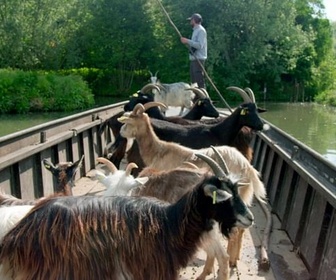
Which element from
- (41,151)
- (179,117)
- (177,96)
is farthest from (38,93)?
(41,151)

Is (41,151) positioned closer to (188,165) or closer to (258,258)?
(188,165)

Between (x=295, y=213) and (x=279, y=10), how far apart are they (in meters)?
25.8

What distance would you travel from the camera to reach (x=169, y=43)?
31312 millimetres

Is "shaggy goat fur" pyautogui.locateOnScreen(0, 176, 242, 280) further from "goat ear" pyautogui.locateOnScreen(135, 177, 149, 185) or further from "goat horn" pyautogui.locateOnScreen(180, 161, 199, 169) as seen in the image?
"goat horn" pyautogui.locateOnScreen(180, 161, 199, 169)

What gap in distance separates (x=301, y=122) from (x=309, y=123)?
0.42m

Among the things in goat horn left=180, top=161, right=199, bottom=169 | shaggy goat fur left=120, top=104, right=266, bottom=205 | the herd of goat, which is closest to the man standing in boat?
shaggy goat fur left=120, top=104, right=266, bottom=205

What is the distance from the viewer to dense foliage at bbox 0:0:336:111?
28734mm

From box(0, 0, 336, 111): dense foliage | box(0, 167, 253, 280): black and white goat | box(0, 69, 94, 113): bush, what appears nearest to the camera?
box(0, 167, 253, 280): black and white goat

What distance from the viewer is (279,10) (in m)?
28.8

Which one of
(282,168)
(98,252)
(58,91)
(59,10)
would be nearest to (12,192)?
(98,252)

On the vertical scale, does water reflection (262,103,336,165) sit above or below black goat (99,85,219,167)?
below

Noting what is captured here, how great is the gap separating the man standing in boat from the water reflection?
14.5ft

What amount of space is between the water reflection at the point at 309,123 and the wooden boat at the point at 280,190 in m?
6.49

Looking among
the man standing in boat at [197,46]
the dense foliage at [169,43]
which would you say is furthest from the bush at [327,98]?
the man standing in boat at [197,46]
